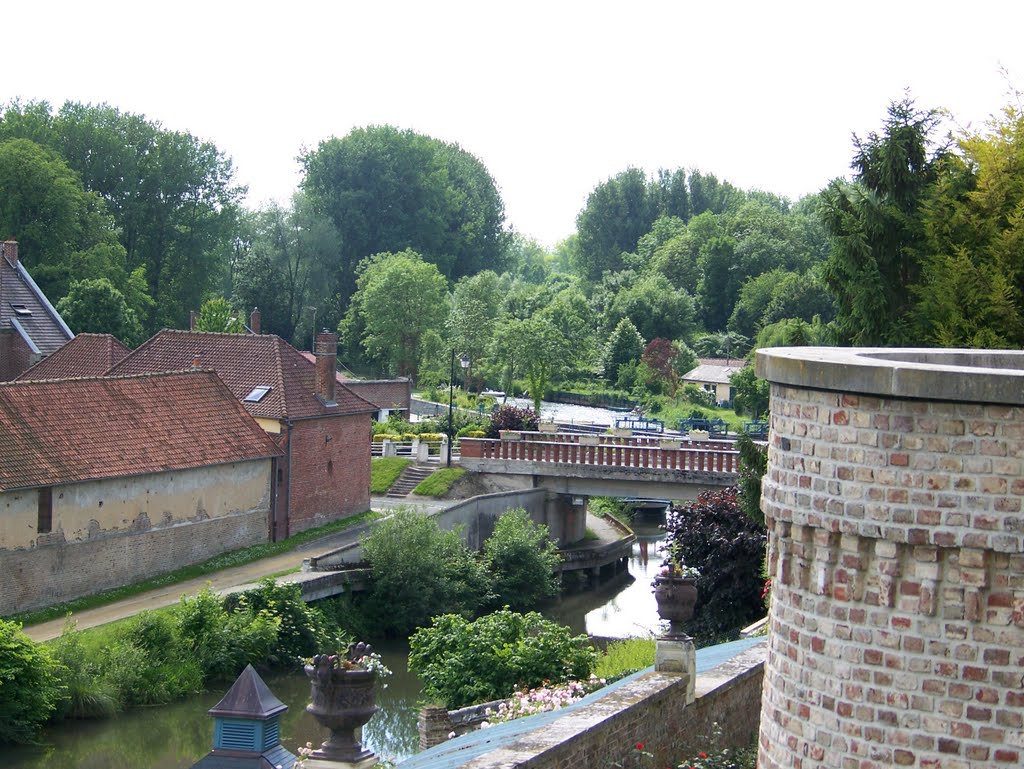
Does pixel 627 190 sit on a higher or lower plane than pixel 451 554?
higher

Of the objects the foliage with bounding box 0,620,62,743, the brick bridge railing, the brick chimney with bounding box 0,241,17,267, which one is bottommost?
the foliage with bounding box 0,620,62,743

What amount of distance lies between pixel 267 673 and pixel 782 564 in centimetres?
2324

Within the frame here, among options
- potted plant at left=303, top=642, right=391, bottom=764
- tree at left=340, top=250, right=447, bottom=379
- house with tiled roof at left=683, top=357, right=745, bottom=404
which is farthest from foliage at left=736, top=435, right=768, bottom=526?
tree at left=340, top=250, right=447, bottom=379

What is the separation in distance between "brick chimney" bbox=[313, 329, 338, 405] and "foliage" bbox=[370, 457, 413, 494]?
4581mm

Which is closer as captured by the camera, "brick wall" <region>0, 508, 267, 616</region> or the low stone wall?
the low stone wall

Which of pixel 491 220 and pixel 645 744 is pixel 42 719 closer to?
pixel 645 744

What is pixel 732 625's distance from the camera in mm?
29453

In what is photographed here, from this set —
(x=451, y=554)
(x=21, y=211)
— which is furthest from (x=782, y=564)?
(x=21, y=211)

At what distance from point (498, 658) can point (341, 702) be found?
33.5ft

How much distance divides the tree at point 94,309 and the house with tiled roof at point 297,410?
54.1ft

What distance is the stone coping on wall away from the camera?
7.04 meters

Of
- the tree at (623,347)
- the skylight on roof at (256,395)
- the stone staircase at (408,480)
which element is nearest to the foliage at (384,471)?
the stone staircase at (408,480)

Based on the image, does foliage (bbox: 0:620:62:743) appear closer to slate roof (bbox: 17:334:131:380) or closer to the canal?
the canal

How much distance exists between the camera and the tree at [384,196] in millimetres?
90688
